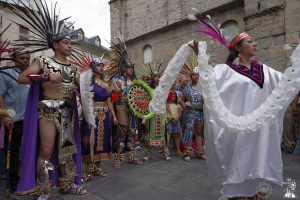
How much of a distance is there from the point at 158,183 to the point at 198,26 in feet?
31.8

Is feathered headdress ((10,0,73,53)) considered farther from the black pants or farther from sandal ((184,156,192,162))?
sandal ((184,156,192,162))

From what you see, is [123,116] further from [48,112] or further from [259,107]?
[259,107]

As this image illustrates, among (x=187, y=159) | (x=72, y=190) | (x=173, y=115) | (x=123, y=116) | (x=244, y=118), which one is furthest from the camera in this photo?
(x=173, y=115)

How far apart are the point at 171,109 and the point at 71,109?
2923 millimetres

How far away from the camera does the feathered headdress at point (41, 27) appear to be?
3322 millimetres

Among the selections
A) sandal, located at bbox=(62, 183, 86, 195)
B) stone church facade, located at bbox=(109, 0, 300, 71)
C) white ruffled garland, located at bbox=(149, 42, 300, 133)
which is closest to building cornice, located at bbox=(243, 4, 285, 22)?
stone church facade, located at bbox=(109, 0, 300, 71)

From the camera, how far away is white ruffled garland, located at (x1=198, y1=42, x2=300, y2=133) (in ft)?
7.61

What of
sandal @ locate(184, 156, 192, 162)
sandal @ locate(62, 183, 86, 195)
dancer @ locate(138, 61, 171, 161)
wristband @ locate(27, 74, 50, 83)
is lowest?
sandal @ locate(184, 156, 192, 162)

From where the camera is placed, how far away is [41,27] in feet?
11.1

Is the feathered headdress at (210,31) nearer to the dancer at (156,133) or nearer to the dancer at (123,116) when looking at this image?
the dancer at (123,116)

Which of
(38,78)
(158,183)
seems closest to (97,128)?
(158,183)

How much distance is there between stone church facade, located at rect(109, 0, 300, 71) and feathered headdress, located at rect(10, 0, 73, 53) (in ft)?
6.26

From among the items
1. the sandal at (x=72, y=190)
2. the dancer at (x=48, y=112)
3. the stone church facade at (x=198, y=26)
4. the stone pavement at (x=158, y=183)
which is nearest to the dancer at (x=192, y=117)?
the stone pavement at (x=158, y=183)

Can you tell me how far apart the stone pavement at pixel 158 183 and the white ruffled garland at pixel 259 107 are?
4.79 ft
